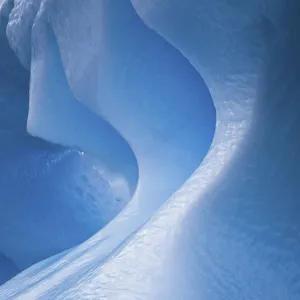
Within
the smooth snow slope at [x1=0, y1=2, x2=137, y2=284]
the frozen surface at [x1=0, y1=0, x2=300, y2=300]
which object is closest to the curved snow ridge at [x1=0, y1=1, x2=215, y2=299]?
the frozen surface at [x1=0, y1=0, x2=300, y2=300]

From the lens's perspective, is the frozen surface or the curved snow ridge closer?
the frozen surface

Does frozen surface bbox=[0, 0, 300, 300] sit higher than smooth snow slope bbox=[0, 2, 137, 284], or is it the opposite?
frozen surface bbox=[0, 0, 300, 300]

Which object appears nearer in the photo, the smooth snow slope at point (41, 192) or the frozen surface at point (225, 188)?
the frozen surface at point (225, 188)

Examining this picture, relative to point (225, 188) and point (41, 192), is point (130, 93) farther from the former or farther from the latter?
point (41, 192)

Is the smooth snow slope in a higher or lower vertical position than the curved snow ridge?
lower

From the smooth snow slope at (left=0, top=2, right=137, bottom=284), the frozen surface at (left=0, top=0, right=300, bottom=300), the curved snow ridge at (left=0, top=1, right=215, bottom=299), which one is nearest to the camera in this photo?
the frozen surface at (left=0, top=0, right=300, bottom=300)

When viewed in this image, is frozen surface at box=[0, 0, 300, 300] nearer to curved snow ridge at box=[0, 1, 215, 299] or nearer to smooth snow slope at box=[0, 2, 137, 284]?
curved snow ridge at box=[0, 1, 215, 299]

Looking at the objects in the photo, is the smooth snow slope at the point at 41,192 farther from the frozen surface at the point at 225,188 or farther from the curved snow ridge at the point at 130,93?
the frozen surface at the point at 225,188

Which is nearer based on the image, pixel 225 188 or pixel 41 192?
pixel 225 188

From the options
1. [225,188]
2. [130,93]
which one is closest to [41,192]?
[130,93]

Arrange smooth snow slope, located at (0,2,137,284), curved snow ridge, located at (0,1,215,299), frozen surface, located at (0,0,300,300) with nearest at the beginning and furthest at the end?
frozen surface, located at (0,0,300,300)
curved snow ridge, located at (0,1,215,299)
smooth snow slope, located at (0,2,137,284)

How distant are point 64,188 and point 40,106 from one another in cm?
42

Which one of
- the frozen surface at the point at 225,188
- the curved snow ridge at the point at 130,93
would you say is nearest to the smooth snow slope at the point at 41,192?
the curved snow ridge at the point at 130,93

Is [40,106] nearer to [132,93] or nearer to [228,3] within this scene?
[132,93]
